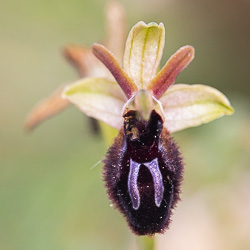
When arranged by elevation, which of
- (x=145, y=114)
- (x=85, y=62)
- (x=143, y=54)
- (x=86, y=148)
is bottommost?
(x=145, y=114)

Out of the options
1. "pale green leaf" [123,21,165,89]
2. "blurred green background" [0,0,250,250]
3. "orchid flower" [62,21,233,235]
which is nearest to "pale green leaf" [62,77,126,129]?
"orchid flower" [62,21,233,235]

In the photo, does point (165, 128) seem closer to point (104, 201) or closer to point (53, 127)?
point (104, 201)

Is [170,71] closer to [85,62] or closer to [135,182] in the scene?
[135,182]

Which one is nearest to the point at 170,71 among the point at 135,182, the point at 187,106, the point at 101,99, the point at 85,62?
the point at 187,106

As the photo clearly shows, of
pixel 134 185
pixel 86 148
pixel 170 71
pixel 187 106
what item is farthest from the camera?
pixel 86 148

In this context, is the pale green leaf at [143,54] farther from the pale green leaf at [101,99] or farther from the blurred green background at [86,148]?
the blurred green background at [86,148]

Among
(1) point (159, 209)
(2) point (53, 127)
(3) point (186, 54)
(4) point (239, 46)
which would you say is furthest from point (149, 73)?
(4) point (239, 46)

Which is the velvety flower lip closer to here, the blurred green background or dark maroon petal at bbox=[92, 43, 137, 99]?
dark maroon petal at bbox=[92, 43, 137, 99]
